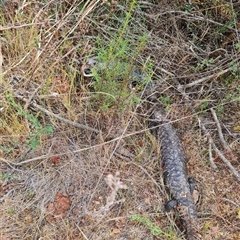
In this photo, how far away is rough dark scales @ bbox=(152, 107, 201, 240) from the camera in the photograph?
2.29m

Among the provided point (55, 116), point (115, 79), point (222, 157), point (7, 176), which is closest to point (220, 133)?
point (222, 157)

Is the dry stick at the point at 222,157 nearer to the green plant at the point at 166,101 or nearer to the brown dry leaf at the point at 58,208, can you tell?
the green plant at the point at 166,101

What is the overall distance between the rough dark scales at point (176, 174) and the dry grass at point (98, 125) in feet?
0.21

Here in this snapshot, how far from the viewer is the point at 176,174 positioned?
8.05 feet

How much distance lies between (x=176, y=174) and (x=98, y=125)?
579 millimetres

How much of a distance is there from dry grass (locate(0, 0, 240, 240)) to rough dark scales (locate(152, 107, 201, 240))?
7 centimetres

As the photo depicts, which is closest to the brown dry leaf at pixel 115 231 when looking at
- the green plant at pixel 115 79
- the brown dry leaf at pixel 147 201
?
the brown dry leaf at pixel 147 201

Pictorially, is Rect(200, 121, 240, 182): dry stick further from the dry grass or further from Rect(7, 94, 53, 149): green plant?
Rect(7, 94, 53, 149): green plant

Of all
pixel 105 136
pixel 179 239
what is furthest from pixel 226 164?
pixel 105 136

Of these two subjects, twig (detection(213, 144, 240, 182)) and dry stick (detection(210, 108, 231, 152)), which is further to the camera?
dry stick (detection(210, 108, 231, 152))

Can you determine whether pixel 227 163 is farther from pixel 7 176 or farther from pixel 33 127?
pixel 7 176

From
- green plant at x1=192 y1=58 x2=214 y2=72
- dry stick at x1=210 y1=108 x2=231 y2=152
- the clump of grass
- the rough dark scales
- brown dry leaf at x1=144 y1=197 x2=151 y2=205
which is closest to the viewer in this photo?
the clump of grass

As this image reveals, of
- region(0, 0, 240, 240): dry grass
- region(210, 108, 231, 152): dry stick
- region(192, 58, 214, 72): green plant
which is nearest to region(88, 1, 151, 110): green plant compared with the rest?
region(0, 0, 240, 240): dry grass

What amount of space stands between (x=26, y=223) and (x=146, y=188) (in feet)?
2.42
